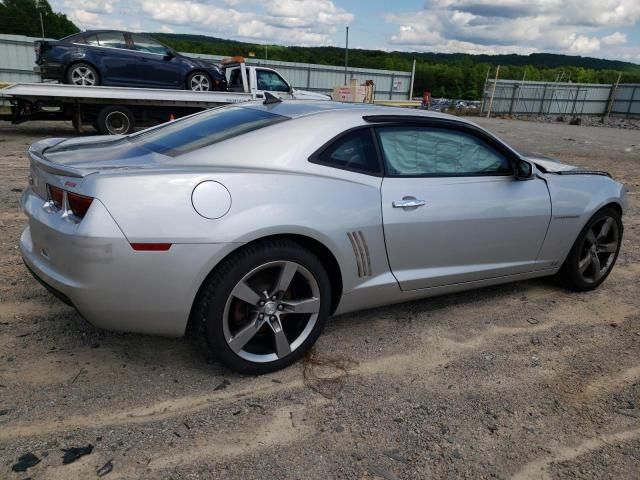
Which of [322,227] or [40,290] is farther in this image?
[40,290]

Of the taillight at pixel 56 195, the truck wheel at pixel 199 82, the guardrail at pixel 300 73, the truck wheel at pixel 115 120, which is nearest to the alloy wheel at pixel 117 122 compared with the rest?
Result: the truck wheel at pixel 115 120

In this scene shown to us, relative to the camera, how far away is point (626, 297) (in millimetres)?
4230

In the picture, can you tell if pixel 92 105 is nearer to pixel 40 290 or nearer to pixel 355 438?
pixel 40 290

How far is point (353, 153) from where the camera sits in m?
3.01

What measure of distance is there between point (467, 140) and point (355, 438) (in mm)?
2138

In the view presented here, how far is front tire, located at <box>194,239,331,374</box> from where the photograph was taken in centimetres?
253

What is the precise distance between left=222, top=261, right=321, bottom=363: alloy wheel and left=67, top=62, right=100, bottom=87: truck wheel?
1049cm

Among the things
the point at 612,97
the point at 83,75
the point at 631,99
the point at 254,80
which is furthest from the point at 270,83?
the point at 612,97

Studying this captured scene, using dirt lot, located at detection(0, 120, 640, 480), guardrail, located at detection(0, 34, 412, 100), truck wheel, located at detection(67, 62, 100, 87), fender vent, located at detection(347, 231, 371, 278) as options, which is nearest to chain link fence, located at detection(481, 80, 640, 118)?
guardrail, located at detection(0, 34, 412, 100)

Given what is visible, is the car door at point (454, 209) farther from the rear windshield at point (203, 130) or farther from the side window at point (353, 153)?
the rear windshield at point (203, 130)

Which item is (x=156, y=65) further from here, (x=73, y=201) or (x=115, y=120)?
(x=73, y=201)

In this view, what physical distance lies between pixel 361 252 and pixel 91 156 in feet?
5.23

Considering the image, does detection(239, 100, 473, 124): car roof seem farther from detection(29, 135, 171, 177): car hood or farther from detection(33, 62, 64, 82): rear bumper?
detection(33, 62, 64, 82): rear bumper

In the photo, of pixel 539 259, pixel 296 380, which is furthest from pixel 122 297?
pixel 539 259
